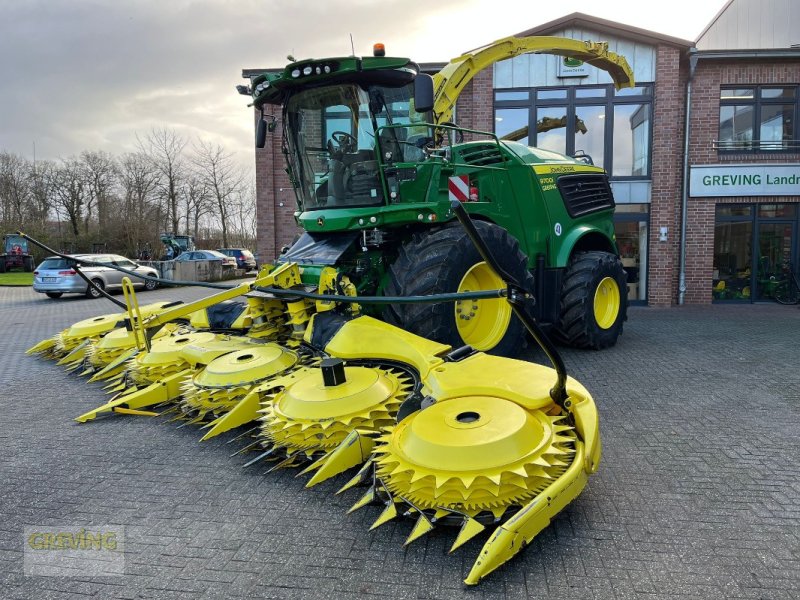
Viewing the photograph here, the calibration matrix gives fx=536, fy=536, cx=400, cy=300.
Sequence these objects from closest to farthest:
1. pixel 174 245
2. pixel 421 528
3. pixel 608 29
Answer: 1. pixel 421 528
2. pixel 608 29
3. pixel 174 245

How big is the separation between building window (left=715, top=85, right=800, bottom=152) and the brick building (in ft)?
0.07

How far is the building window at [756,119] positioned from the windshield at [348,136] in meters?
9.50

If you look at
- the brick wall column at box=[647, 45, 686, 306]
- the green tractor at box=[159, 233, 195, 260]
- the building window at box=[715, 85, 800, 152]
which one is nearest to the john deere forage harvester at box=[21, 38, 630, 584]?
the brick wall column at box=[647, 45, 686, 306]

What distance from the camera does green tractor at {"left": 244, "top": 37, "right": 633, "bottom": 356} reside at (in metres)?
4.79

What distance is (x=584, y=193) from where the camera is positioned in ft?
23.7

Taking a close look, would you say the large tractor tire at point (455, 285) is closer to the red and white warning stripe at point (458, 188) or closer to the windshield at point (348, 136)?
the red and white warning stripe at point (458, 188)

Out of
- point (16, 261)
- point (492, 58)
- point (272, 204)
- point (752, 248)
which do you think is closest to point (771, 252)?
point (752, 248)

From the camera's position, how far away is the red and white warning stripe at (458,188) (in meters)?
5.58

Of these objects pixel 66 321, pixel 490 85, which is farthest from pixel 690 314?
pixel 66 321

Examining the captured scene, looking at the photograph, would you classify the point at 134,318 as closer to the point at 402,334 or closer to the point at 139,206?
the point at 402,334

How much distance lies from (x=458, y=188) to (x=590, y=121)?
760 centimetres

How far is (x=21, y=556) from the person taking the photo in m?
2.49

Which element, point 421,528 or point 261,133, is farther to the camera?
point 261,133

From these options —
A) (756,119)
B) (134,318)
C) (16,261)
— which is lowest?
(134,318)
